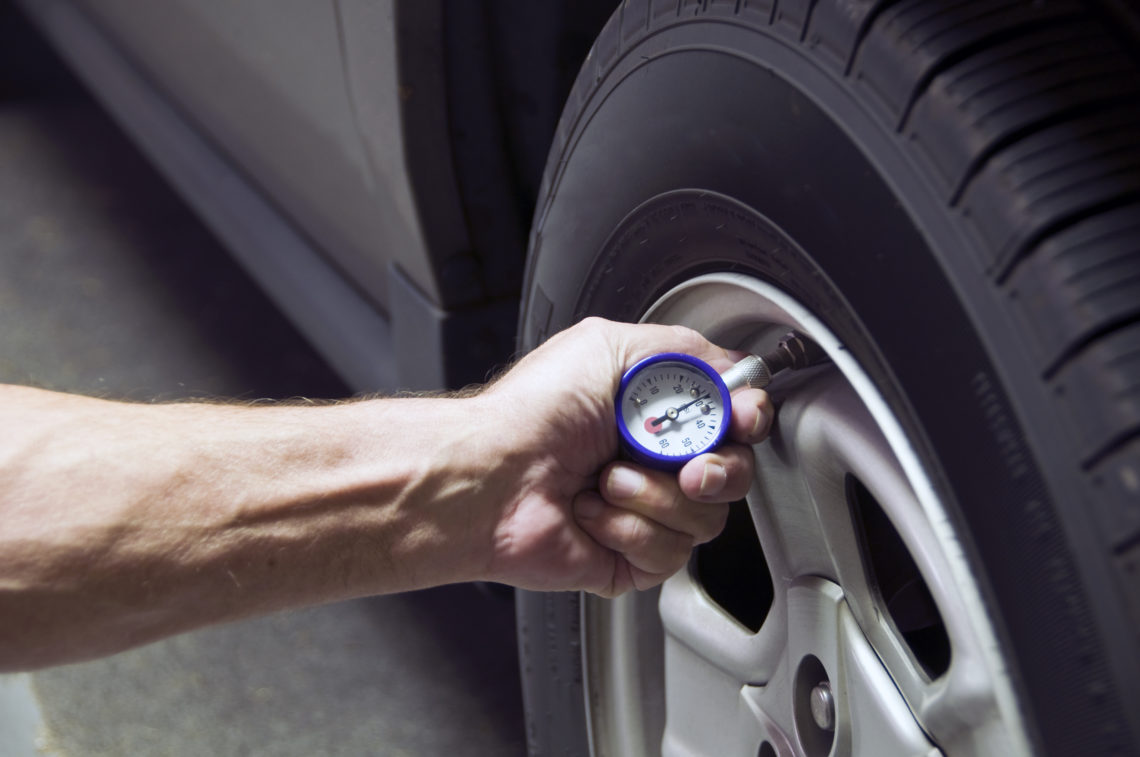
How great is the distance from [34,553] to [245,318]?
6.21 ft

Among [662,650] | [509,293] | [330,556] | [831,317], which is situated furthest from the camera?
[509,293]

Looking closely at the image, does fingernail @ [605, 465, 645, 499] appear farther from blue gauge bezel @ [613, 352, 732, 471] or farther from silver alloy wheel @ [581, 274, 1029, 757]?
silver alloy wheel @ [581, 274, 1029, 757]

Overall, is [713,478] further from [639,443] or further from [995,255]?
[995,255]

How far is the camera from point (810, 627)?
0.96 meters

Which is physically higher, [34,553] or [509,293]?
[509,293]

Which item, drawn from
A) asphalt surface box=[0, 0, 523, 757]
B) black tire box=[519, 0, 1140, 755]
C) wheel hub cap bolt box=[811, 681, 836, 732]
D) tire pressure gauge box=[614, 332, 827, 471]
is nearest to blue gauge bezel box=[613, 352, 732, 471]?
tire pressure gauge box=[614, 332, 827, 471]

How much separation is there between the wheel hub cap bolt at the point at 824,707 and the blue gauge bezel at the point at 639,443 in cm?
24

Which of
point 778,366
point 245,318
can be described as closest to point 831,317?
point 778,366

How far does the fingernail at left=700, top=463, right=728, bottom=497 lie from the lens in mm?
973

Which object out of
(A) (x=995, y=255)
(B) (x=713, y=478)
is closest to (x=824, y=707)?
(B) (x=713, y=478)

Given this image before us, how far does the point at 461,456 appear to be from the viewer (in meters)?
1.07

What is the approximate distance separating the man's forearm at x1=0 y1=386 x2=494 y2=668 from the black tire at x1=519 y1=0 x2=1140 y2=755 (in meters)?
0.43

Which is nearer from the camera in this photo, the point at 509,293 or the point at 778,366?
the point at 778,366

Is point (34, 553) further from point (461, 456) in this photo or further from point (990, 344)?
point (990, 344)
